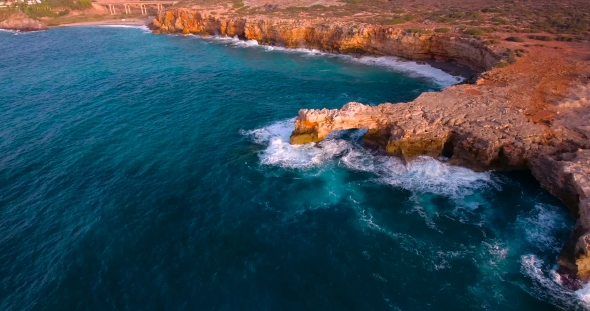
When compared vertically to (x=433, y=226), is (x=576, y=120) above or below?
above

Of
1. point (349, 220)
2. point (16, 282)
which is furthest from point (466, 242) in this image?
point (16, 282)

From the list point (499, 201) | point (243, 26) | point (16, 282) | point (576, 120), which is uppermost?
point (243, 26)

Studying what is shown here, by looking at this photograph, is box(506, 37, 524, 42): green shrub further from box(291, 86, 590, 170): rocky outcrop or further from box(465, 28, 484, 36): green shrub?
box(291, 86, 590, 170): rocky outcrop

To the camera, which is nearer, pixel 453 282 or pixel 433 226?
pixel 453 282

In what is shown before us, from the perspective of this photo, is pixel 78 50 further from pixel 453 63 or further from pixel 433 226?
pixel 433 226

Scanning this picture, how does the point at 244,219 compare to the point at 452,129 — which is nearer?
the point at 244,219

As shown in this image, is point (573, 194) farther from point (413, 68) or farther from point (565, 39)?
point (565, 39)

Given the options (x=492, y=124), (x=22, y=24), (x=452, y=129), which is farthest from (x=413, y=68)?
(x=22, y=24)
